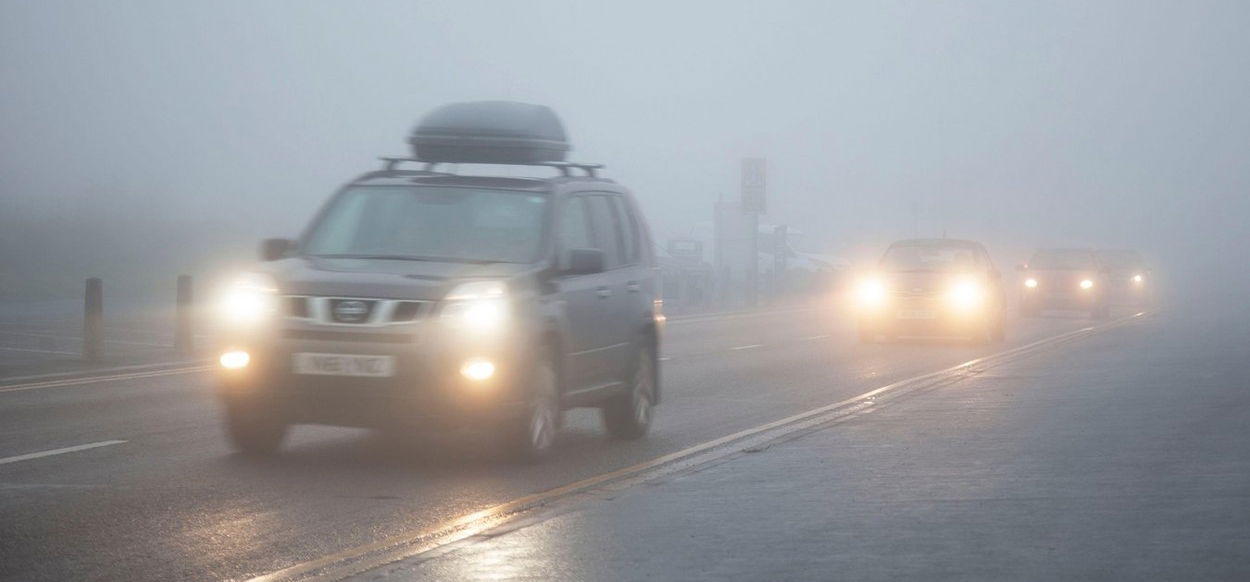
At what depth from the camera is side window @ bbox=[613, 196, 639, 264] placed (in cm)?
Result: 1280

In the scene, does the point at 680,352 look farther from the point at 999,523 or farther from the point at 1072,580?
the point at 1072,580

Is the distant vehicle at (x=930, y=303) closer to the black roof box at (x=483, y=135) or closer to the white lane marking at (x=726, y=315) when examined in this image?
the white lane marking at (x=726, y=315)

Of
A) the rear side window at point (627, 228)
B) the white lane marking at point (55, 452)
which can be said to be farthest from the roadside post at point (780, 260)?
the white lane marking at point (55, 452)

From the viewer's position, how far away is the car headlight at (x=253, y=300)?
1051 cm

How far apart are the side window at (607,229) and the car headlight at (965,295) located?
15123mm

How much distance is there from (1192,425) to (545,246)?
5516 mm

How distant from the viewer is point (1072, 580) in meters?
7.04

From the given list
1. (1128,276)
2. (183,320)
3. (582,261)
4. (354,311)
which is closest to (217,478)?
(354,311)

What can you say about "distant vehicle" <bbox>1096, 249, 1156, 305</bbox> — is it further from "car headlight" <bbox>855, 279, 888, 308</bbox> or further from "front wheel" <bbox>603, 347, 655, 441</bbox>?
"front wheel" <bbox>603, 347, 655, 441</bbox>

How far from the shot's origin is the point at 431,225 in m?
11.5

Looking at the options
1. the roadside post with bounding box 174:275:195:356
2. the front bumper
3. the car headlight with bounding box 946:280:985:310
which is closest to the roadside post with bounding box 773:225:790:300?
the car headlight with bounding box 946:280:985:310

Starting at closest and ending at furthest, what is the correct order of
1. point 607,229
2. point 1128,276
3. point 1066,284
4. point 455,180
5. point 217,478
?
point 217,478 < point 455,180 < point 607,229 < point 1066,284 < point 1128,276

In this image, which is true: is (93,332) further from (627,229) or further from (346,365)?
(346,365)

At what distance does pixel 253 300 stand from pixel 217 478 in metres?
1.14
